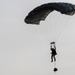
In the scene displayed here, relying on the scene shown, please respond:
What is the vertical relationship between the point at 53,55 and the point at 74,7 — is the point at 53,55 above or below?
below

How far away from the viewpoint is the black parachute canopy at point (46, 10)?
41594mm

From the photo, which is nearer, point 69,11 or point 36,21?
point 69,11

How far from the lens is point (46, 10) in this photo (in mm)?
43094

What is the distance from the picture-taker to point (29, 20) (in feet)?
144

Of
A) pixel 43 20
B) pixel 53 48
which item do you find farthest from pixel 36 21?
pixel 53 48

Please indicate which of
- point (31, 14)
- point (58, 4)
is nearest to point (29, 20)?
point (31, 14)

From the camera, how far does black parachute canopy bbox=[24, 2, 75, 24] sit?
4159 centimetres

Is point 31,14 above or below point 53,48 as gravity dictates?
above

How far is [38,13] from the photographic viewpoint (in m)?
43.4

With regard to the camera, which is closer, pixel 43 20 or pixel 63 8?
pixel 63 8

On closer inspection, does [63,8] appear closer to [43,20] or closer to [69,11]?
[69,11]

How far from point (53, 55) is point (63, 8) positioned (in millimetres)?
5234

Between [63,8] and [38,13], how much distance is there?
3.16 meters

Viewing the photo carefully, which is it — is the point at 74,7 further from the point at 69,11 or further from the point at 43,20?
the point at 43,20
